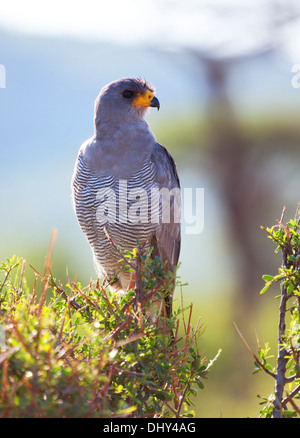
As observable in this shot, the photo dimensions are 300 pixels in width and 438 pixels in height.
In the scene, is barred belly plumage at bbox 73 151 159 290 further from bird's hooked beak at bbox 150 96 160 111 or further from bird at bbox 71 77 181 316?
bird's hooked beak at bbox 150 96 160 111

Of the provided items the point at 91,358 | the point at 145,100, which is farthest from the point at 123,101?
the point at 91,358

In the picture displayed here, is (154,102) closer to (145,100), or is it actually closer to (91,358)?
(145,100)

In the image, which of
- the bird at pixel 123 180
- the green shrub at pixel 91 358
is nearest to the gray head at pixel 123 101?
the bird at pixel 123 180

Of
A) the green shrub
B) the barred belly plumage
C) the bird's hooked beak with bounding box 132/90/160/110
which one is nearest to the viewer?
the green shrub

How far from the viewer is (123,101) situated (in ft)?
7.52

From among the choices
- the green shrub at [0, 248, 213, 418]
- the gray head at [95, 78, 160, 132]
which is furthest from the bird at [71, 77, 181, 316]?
the green shrub at [0, 248, 213, 418]

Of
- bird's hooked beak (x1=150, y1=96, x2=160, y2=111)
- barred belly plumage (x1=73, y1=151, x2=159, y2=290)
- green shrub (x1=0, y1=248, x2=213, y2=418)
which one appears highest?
bird's hooked beak (x1=150, y1=96, x2=160, y2=111)

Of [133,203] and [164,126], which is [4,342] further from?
[164,126]

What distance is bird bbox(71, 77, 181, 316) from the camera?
220 cm

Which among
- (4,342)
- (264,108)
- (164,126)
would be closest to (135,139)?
(4,342)

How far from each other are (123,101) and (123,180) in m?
0.36

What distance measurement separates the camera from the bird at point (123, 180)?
2195mm

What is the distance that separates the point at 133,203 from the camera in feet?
7.23

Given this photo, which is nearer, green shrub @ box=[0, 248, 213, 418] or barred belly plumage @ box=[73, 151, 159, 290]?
green shrub @ box=[0, 248, 213, 418]
